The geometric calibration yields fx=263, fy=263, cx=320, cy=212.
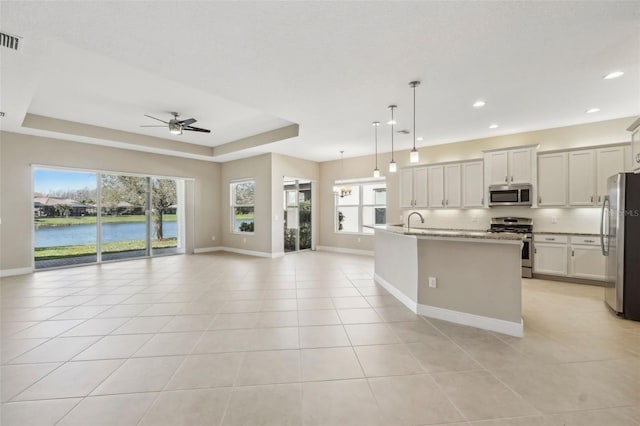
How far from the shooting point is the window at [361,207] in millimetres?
7741

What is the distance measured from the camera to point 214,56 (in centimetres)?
266

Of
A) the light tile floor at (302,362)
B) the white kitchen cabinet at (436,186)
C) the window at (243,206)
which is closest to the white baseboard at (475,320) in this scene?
the light tile floor at (302,362)

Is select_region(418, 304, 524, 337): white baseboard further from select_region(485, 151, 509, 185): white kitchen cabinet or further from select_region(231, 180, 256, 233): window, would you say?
select_region(231, 180, 256, 233): window

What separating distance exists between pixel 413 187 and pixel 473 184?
4.29 feet

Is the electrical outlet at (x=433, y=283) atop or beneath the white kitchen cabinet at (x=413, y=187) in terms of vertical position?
beneath

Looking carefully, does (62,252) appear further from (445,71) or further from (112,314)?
(445,71)

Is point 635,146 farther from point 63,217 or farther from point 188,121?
point 63,217

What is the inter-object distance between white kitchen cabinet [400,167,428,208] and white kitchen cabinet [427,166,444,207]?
12 centimetres

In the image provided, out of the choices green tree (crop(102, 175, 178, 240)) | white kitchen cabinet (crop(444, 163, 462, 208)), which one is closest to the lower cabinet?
white kitchen cabinet (crop(444, 163, 462, 208))

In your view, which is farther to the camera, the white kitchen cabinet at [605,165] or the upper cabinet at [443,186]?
the upper cabinet at [443,186]

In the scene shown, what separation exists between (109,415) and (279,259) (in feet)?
17.7

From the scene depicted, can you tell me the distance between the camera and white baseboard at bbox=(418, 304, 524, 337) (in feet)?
9.08

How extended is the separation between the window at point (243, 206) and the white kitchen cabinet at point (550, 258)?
681 cm

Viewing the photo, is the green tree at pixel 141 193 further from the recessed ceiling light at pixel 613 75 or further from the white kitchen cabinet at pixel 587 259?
the white kitchen cabinet at pixel 587 259
